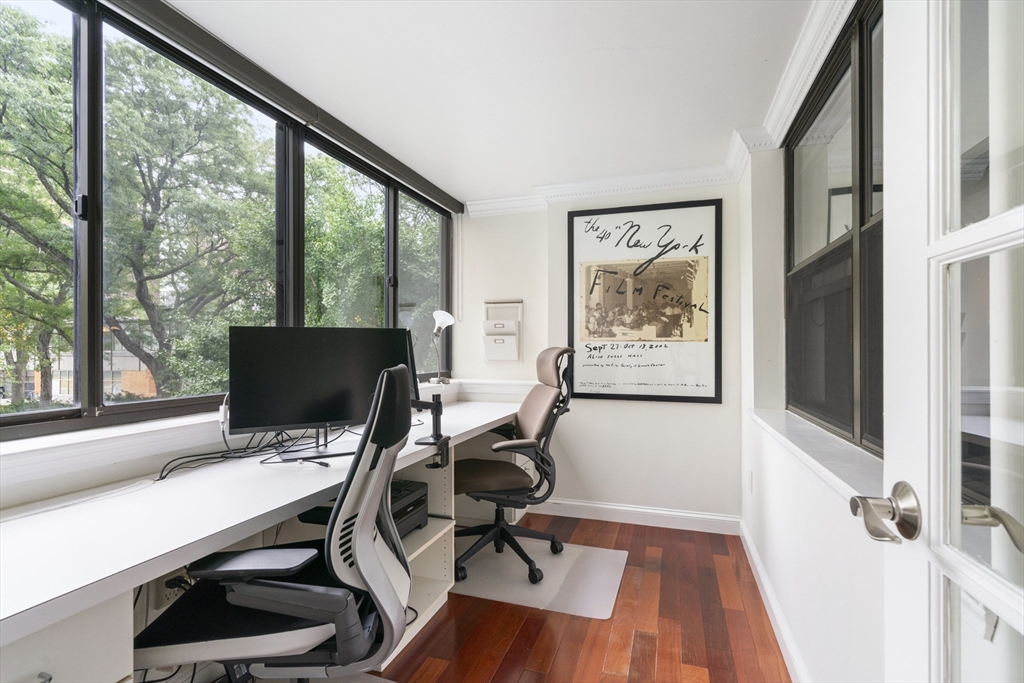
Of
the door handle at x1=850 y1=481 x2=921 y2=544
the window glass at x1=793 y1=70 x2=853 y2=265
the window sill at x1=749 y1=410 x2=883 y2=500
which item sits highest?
the window glass at x1=793 y1=70 x2=853 y2=265

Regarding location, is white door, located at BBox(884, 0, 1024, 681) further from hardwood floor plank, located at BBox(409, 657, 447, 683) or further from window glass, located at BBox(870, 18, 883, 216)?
hardwood floor plank, located at BBox(409, 657, 447, 683)

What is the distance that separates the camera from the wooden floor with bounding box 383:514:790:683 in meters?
1.71

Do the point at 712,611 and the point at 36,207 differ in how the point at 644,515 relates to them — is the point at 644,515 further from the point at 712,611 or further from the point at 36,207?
the point at 36,207

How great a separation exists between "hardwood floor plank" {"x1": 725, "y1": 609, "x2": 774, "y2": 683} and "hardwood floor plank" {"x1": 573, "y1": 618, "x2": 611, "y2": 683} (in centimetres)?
48

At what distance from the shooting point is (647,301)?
10.4 ft

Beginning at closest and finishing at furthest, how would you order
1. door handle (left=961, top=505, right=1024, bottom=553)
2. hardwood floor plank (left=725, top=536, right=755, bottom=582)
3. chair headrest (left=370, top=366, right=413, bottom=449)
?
door handle (left=961, top=505, right=1024, bottom=553), chair headrest (left=370, top=366, right=413, bottom=449), hardwood floor plank (left=725, top=536, right=755, bottom=582)

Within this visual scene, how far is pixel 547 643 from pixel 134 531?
1510 mm

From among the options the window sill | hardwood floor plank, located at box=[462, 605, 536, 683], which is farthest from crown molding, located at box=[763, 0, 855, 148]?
hardwood floor plank, located at box=[462, 605, 536, 683]

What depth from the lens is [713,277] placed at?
3.04 meters

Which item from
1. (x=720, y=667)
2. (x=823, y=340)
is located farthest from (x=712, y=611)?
(x=823, y=340)

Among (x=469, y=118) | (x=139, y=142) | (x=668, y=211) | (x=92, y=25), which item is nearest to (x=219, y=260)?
(x=139, y=142)

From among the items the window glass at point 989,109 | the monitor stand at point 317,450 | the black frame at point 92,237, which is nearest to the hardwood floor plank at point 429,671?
the monitor stand at point 317,450

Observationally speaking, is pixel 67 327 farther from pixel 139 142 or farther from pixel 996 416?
pixel 996 416

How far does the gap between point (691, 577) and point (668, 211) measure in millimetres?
2221
